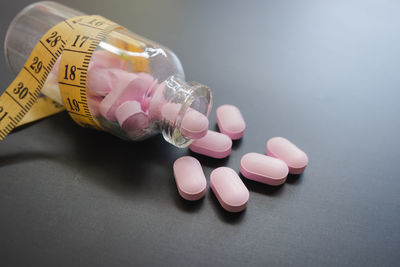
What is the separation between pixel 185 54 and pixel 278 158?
0.68 m

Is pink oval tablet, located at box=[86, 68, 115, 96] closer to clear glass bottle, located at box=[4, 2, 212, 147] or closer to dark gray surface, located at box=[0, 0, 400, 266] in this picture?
clear glass bottle, located at box=[4, 2, 212, 147]

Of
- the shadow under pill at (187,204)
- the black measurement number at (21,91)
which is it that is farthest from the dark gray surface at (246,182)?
the black measurement number at (21,91)

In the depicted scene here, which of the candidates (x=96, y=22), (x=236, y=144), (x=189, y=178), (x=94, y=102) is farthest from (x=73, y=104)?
(x=236, y=144)

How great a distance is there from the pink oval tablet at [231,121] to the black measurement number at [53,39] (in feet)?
1.77

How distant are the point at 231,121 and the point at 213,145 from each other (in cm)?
13

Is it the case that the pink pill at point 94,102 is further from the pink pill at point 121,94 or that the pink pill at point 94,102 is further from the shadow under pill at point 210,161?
the shadow under pill at point 210,161

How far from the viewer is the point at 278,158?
1081 millimetres

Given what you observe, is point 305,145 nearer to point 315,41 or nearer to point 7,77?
point 315,41

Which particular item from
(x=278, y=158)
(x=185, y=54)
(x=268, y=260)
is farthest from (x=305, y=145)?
(x=185, y=54)

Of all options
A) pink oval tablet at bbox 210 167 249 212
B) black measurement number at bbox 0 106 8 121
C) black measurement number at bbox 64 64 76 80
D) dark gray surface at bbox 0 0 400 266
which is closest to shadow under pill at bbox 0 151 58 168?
dark gray surface at bbox 0 0 400 266

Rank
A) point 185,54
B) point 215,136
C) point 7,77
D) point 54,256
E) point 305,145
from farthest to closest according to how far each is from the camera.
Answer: point 185,54
point 7,77
point 305,145
point 215,136
point 54,256

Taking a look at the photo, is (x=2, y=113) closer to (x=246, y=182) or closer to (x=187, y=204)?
(x=187, y=204)

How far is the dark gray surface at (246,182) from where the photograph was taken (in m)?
0.88

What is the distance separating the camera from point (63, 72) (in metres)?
1.03
